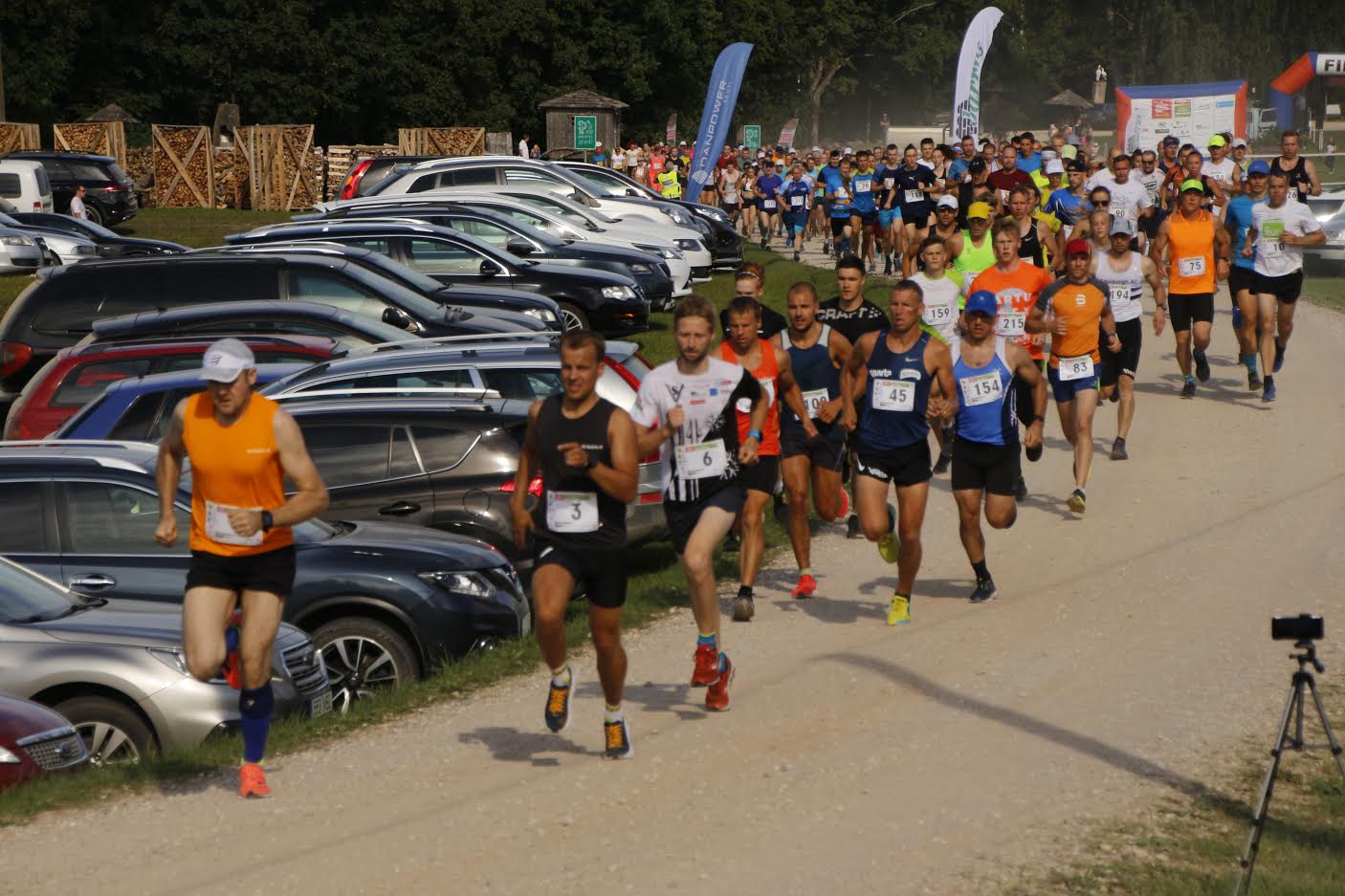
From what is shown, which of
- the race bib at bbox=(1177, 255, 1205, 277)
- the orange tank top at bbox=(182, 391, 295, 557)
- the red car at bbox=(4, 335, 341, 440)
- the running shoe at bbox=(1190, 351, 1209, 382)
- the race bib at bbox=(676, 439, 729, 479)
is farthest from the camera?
the running shoe at bbox=(1190, 351, 1209, 382)

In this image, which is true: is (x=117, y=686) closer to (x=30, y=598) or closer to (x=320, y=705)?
(x=30, y=598)

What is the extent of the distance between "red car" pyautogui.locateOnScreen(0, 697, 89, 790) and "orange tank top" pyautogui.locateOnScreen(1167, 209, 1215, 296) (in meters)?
12.4

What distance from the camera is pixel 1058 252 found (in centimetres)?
1878

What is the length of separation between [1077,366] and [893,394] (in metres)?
4.09

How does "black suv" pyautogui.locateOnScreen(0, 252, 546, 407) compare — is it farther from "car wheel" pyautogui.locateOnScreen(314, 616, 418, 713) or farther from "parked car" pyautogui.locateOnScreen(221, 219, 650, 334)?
"car wheel" pyautogui.locateOnScreen(314, 616, 418, 713)

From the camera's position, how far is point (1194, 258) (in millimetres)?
17625

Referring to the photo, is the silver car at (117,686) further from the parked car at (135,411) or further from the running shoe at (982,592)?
the running shoe at (982,592)

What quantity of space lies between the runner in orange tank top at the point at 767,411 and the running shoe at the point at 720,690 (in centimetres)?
139

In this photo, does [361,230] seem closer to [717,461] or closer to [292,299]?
[292,299]

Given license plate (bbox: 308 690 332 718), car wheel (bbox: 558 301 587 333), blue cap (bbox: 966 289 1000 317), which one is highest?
blue cap (bbox: 966 289 1000 317)

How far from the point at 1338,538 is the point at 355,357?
23.3ft

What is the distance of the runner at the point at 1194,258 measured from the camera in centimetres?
1753

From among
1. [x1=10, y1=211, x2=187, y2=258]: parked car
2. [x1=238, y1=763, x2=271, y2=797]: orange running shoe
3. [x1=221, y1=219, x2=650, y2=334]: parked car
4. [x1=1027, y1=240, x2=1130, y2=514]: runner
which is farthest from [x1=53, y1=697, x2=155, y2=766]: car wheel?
[x1=10, y1=211, x2=187, y2=258]: parked car

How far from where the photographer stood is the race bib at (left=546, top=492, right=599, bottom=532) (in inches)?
309
